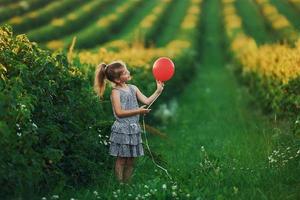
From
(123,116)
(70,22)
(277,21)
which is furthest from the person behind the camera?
(70,22)

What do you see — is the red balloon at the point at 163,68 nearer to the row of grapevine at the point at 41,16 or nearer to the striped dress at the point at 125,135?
the striped dress at the point at 125,135

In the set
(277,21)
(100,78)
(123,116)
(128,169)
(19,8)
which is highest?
(19,8)

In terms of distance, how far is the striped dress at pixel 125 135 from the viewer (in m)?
7.52

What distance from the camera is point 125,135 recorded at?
7.52 meters

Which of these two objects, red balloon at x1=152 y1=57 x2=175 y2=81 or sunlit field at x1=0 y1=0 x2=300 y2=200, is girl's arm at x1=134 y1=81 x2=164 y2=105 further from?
sunlit field at x1=0 y1=0 x2=300 y2=200

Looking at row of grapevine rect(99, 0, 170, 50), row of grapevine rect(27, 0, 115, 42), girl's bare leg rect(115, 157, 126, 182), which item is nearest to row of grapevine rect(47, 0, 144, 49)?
row of grapevine rect(27, 0, 115, 42)

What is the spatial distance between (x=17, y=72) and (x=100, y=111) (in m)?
1.19

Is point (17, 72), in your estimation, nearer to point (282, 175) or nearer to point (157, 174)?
point (157, 174)

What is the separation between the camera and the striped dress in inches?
296

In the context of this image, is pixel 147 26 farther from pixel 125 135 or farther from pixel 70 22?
pixel 125 135

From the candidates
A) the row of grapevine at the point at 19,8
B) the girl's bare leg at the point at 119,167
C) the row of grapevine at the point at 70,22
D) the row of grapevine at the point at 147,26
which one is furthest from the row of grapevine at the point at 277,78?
the row of grapevine at the point at 19,8

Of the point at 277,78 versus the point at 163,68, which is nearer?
the point at 163,68

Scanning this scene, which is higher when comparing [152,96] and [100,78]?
[100,78]

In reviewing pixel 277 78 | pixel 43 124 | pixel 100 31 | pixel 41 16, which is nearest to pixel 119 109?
pixel 43 124
